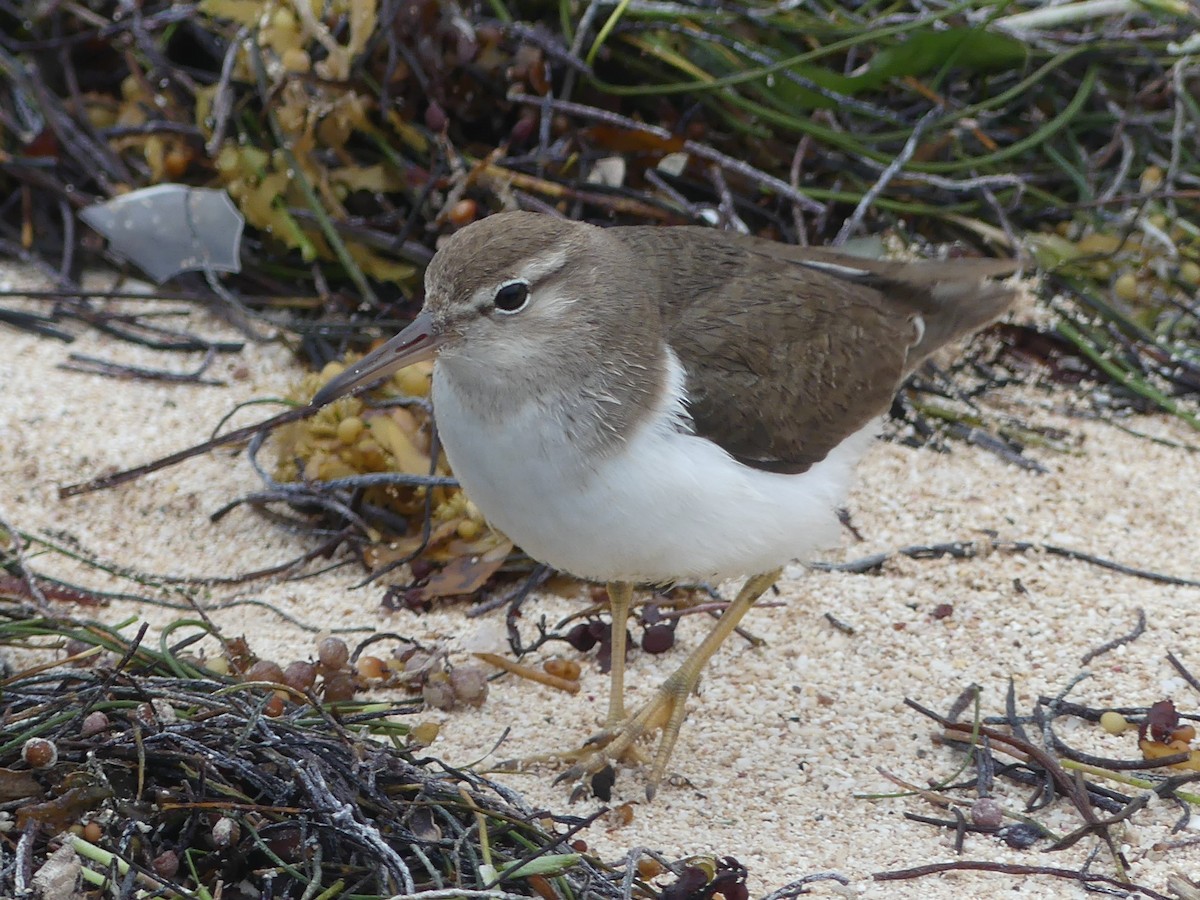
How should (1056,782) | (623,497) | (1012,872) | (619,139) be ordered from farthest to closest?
(619,139) < (1056,782) < (623,497) < (1012,872)

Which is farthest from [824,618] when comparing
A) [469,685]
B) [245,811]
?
[245,811]

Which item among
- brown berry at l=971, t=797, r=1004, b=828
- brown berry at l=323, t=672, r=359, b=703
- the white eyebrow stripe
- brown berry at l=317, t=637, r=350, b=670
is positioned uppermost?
the white eyebrow stripe

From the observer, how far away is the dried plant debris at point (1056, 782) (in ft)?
11.3

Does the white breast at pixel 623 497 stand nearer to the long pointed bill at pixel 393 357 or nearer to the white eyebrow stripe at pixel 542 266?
the long pointed bill at pixel 393 357

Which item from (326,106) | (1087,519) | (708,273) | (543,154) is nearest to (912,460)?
(1087,519)

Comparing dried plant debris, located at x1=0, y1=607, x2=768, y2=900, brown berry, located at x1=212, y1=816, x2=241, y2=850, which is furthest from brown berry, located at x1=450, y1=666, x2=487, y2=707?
brown berry, located at x1=212, y1=816, x2=241, y2=850

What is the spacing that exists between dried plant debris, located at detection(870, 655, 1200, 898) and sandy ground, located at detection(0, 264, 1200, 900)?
4 centimetres

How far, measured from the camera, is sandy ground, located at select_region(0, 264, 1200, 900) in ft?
12.1

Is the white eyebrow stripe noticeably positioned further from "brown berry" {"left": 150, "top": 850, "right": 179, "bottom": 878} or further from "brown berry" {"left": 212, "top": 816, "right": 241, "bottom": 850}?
"brown berry" {"left": 150, "top": 850, "right": 179, "bottom": 878}

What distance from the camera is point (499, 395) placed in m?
3.67

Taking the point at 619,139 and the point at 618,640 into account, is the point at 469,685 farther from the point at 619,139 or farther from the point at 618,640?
the point at 619,139

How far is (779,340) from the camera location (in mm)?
4164

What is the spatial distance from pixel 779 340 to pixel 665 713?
4.10 feet

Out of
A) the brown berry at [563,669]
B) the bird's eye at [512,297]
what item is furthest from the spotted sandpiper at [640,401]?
the brown berry at [563,669]
